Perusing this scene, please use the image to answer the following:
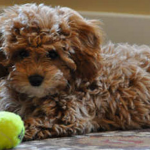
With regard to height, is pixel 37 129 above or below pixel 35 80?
below

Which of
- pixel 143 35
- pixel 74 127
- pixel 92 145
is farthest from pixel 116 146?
pixel 143 35

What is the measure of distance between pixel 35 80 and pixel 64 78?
0.17 meters

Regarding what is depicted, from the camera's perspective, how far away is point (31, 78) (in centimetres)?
164

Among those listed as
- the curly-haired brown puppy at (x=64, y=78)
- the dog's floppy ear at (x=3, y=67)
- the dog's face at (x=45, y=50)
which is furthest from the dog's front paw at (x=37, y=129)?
the dog's floppy ear at (x=3, y=67)

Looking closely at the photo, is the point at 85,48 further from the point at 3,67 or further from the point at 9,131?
the point at 9,131

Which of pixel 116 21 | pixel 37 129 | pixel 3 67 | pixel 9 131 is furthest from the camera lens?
pixel 116 21

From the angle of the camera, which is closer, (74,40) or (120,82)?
(74,40)

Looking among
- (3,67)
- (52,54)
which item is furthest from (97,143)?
(3,67)

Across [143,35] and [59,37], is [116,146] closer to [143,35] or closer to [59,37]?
[59,37]

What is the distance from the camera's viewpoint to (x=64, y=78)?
1.75m

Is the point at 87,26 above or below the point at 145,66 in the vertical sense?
above

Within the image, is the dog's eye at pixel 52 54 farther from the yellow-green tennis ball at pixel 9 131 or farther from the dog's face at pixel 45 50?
the yellow-green tennis ball at pixel 9 131

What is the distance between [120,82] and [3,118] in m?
0.76

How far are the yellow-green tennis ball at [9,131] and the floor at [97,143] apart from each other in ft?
0.15
